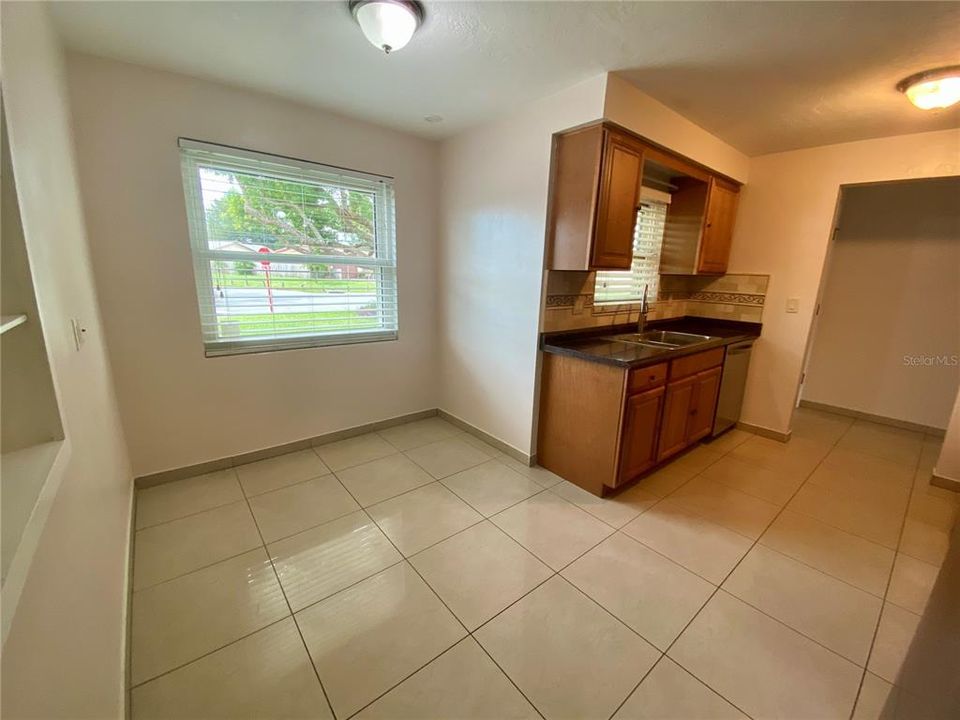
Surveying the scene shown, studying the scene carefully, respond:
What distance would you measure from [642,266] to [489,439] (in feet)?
6.32

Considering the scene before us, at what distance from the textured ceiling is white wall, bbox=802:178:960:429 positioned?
53.9 inches

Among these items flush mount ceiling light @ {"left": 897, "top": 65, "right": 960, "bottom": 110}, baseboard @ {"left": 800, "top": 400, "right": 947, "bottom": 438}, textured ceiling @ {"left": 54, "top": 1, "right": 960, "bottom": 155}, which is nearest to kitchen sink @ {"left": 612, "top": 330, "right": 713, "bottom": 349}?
textured ceiling @ {"left": 54, "top": 1, "right": 960, "bottom": 155}

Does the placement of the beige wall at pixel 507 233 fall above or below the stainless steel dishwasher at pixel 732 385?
above

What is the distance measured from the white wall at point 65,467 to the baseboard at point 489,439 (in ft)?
7.12

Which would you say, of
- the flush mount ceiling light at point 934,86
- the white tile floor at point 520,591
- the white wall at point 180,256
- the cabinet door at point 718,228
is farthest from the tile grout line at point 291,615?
the flush mount ceiling light at point 934,86

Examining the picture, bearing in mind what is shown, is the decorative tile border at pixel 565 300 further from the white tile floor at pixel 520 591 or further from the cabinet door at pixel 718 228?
the white tile floor at pixel 520 591

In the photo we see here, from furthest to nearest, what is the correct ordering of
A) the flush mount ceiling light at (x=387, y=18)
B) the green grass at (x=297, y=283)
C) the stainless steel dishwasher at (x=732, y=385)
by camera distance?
the stainless steel dishwasher at (x=732, y=385) < the green grass at (x=297, y=283) < the flush mount ceiling light at (x=387, y=18)

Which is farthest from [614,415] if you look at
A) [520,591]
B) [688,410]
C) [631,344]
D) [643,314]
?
[643,314]

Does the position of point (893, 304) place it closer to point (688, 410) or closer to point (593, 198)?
point (688, 410)

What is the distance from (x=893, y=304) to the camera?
361 cm

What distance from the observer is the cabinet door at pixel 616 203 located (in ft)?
7.36

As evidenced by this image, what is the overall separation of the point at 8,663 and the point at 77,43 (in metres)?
2.59

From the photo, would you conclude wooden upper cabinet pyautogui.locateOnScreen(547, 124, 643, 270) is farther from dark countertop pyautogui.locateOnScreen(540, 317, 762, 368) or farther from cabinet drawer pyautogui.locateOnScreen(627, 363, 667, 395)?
cabinet drawer pyautogui.locateOnScreen(627, 363, 667, 395)

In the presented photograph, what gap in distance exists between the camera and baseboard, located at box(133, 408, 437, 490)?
94.7 inches
